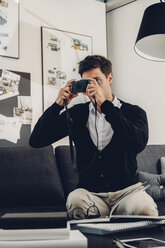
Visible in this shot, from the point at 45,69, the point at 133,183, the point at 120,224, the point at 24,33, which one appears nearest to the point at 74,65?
the point at 45,69

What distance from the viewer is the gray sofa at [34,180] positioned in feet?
6.92

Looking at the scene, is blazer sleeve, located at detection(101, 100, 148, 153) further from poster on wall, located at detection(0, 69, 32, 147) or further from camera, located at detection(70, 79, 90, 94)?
poster on wall, located at detection(0, 69, 32, 147)

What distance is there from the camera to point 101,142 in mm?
1733

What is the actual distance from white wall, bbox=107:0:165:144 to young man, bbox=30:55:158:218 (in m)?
1.27

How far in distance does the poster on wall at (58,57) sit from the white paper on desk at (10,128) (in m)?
0.31

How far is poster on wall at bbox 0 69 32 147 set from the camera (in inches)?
105

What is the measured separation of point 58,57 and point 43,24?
31 cm

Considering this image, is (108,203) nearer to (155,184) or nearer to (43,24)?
(155,184)

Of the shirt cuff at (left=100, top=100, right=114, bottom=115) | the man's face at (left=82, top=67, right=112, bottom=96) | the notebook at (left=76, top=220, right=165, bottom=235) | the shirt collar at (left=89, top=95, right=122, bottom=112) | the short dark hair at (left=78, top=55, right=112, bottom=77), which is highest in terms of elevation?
the short dark hair at (left=78, top=55, right=112, bottom=77)

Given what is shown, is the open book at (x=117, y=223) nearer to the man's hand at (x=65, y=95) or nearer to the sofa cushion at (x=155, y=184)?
the man's hand at (x=65, y=95)

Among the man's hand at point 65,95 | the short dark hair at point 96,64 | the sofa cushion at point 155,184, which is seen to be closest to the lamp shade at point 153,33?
the short dark hair at point 96,64

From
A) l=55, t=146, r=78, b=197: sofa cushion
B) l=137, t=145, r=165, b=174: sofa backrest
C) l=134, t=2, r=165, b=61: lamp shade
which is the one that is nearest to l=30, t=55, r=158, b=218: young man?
l=134, t=2, r=165, b=61: lamp shade

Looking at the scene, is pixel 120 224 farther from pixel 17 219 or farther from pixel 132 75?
pixel 132 75

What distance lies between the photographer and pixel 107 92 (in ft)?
5.91
